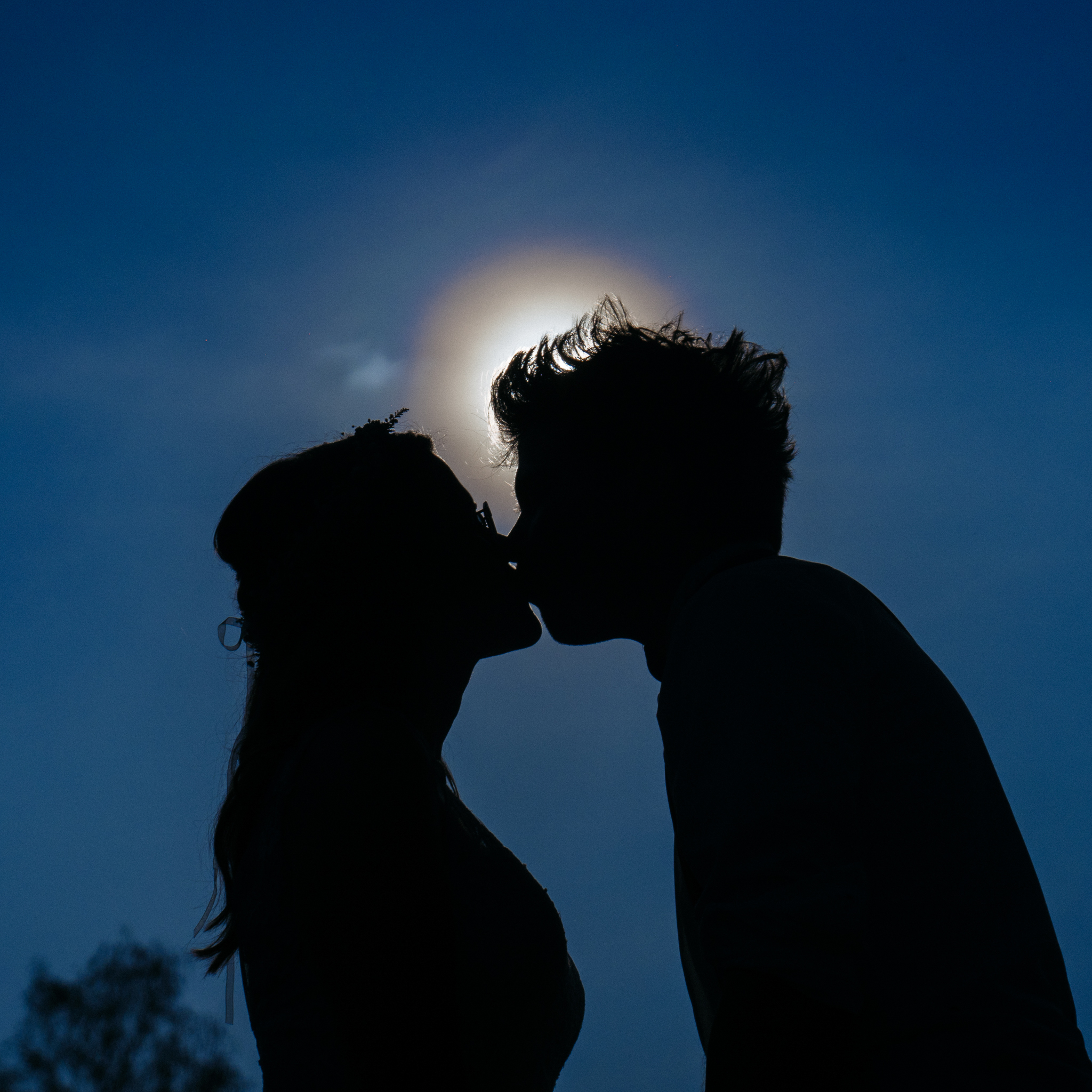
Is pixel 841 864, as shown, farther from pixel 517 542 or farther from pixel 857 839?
pixel 517 542

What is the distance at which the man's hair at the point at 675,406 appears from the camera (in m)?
2.71

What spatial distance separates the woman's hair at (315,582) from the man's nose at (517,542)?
42 cm

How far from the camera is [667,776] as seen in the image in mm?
1615

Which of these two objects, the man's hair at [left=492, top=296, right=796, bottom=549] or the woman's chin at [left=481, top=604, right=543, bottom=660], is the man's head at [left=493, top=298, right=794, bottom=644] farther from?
the woman's chin at [left=481, top=604, right=543, bottom=660]

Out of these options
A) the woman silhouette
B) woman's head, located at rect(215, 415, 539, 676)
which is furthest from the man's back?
woman's head, located at rect(215, 415, 539, 676)

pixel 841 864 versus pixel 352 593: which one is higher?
pixel 352 593

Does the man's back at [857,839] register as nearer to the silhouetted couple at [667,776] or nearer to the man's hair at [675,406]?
the silhouetted couple at [667,776]

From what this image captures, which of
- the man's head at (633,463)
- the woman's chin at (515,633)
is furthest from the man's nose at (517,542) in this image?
the woman's chin at (515,633)

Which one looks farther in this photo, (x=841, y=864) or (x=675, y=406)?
(x=675, y=406)

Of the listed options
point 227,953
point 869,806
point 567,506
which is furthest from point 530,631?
point 869,806

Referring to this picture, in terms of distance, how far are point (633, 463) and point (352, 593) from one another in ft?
4.17

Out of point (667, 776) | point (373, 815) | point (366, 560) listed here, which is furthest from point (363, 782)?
point (366, 560)

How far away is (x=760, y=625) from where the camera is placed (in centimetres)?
144

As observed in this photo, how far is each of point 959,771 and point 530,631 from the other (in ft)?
8.71
